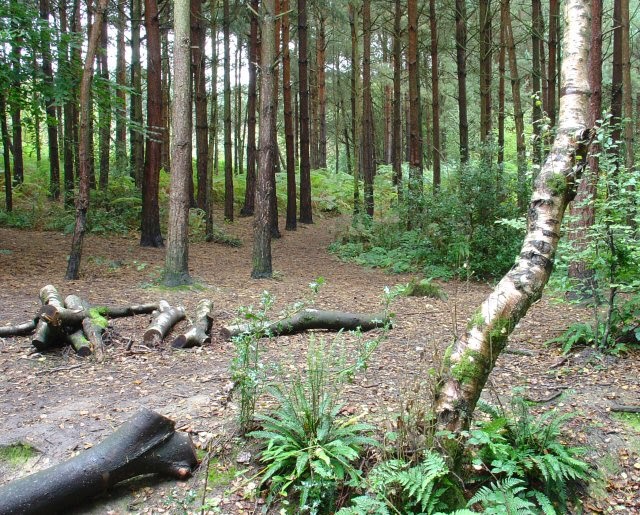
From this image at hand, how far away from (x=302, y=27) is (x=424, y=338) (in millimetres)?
12975

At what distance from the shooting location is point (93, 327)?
593 centimetres

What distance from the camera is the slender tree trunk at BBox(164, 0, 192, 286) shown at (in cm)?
866

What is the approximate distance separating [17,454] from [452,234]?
10.1 meters

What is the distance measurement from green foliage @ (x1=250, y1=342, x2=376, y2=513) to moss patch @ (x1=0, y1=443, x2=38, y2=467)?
1679 mm

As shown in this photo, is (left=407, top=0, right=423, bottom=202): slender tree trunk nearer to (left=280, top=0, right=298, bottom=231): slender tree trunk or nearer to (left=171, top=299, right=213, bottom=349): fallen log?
(left=280, top=0, right=298, bottom=231): slender tree trunk

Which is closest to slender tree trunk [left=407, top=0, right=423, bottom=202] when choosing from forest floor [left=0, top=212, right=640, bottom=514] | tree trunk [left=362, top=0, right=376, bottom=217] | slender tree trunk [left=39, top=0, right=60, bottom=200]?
tree trunk [left=362, top=0, right=376, bottom=217]

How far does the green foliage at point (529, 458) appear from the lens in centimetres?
319

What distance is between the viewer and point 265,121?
10.0m

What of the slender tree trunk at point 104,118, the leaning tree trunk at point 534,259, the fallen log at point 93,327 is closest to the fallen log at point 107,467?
the leaning tree trunk at point 534,259

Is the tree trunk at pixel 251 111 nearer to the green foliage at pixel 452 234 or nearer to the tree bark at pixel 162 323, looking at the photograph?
the green foliage at pixel 452 234

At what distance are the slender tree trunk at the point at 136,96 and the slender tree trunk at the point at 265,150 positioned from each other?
5047mm

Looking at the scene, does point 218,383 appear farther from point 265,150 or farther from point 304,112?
point 304,112

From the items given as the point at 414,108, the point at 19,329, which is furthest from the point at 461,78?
the point at 19,329

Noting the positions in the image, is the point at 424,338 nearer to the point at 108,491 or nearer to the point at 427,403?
the point at 427,403
